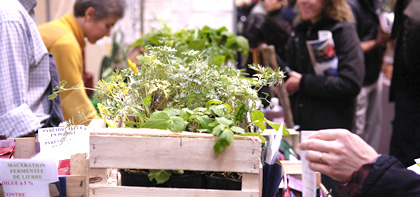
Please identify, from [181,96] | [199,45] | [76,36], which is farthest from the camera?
[76,36]

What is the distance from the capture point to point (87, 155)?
117cm

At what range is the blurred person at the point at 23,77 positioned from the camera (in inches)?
62.5

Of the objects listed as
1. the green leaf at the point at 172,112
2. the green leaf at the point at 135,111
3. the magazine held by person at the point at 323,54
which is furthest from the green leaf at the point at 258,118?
the magazine held by person at the point at 323,54

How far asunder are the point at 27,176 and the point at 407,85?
2.20 meters

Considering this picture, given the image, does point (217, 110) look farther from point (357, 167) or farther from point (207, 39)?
point (207, 39)

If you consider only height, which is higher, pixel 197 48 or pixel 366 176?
pixel 197 48

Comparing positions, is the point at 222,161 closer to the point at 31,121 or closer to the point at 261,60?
the point at 31,121

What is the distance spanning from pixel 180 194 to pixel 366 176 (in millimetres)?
471

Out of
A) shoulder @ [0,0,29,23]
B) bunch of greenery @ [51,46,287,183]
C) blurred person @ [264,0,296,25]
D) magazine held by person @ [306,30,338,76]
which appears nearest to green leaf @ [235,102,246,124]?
bunch of greenery @ [51,46,287,183]

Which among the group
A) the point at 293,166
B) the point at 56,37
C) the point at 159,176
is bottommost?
the point at 293,166

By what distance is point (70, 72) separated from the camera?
2.44 metres

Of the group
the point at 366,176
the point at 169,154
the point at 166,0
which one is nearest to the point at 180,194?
the point at 169,154

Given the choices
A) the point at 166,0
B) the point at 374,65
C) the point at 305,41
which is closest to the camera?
the point at 305,41

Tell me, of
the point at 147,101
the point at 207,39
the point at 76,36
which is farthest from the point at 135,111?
the point at 76,36
